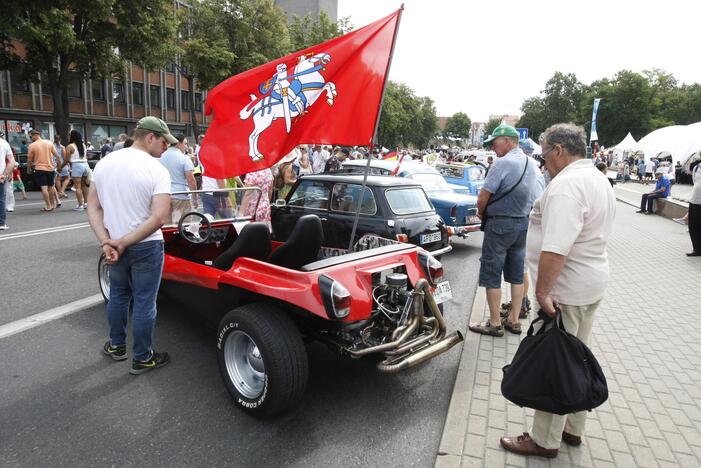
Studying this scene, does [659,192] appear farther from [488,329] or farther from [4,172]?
[4,172]

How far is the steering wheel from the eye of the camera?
15.4 feet

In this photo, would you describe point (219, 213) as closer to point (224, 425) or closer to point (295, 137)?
point (295, 137)

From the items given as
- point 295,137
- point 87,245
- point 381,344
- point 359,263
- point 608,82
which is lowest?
point 87,245

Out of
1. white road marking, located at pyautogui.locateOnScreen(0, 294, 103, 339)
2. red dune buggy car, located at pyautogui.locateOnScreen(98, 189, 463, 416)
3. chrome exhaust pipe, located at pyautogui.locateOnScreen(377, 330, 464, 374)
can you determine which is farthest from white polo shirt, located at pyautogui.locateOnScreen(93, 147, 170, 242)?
chrome exhaust pipe, located at pyautogui.locateOnScreen(377, 330, 464, 374)

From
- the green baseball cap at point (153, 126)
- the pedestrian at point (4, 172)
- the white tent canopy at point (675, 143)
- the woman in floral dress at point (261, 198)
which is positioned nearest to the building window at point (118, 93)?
the pedestrian at point (4, 172)

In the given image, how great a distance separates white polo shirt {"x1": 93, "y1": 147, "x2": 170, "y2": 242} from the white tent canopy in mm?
34427

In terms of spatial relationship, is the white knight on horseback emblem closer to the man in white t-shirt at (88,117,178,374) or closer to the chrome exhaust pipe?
the man in white t-shirt at (88,117,178,374)

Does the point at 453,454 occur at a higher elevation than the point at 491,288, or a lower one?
lower

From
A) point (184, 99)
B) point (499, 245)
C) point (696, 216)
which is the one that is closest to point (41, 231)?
point (499, 245)

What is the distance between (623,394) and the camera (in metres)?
3.62

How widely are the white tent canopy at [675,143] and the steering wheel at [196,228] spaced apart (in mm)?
33514

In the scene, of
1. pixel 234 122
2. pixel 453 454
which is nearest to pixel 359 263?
pixel 453 454

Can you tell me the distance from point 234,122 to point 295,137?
26.1 inches

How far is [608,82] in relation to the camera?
77750 millimetres
